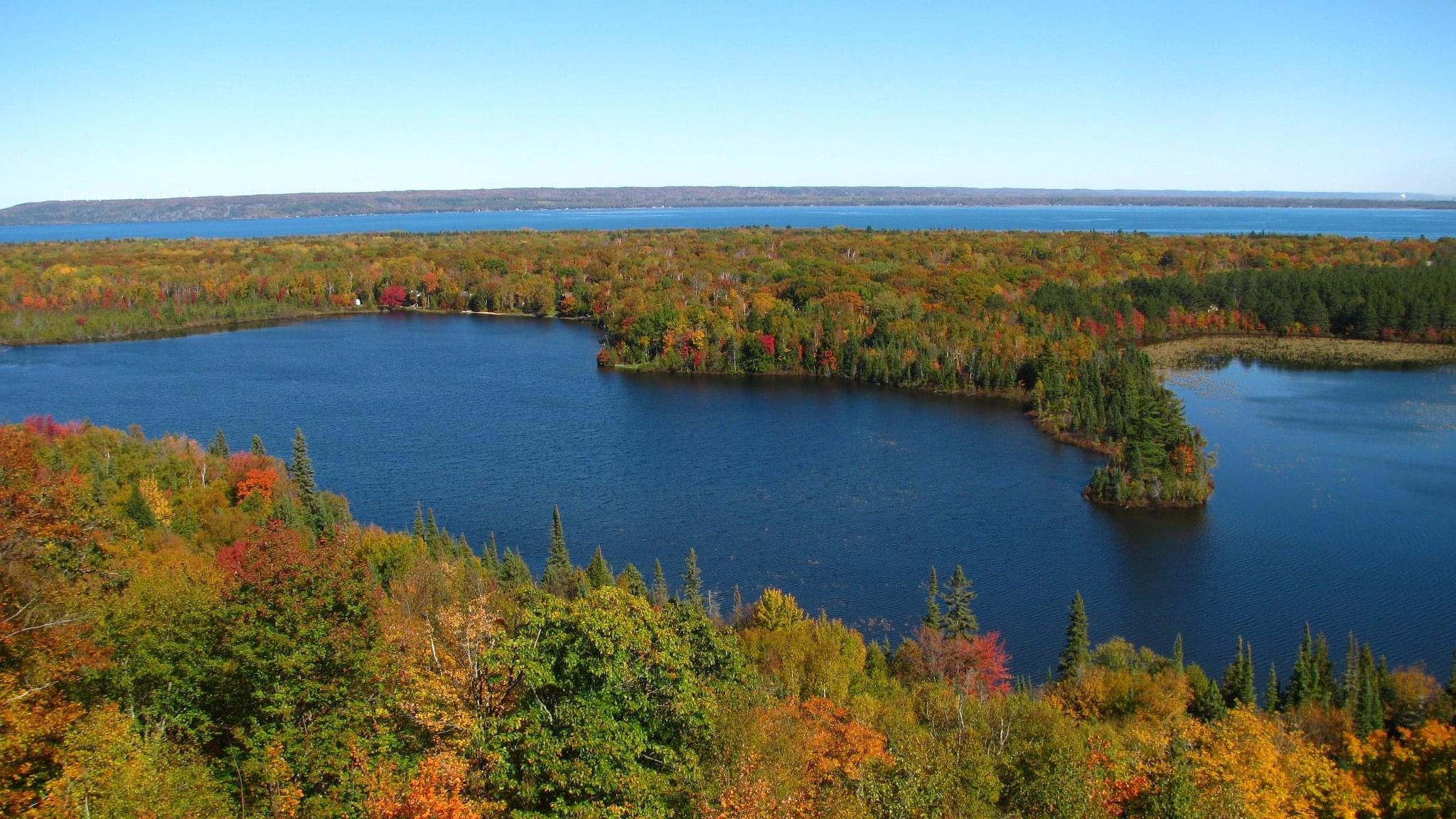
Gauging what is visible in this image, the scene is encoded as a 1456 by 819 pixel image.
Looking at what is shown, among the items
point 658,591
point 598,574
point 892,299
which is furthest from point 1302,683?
point 892,299

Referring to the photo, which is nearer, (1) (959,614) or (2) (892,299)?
(1) (959,614)

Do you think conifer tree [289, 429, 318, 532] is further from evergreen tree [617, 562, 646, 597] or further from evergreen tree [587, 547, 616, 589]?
evergreen tree [617, 562, 646, 597]

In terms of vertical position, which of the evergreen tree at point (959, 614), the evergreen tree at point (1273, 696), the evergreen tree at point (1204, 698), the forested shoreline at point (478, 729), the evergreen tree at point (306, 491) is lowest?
the evergreen tree at point (1273, 696)

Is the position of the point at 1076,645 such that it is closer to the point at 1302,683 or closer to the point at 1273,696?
the point at 1273,696

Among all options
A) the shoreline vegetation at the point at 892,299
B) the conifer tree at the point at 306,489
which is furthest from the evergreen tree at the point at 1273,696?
the conifer tree at the point at 306,489

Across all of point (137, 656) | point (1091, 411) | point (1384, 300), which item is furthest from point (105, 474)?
point (1384, 300)

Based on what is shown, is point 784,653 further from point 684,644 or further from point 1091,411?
point 1091,411

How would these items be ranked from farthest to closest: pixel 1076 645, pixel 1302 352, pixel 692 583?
1. pixel 1302 352
2. pixel 692 583
3. pixel 1076 645

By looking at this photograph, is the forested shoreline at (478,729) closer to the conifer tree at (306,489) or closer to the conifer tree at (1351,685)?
the conifer tree at (1351,685)
